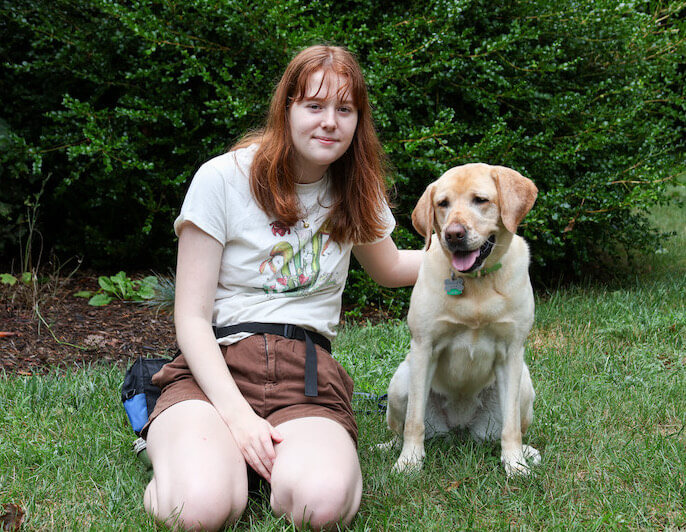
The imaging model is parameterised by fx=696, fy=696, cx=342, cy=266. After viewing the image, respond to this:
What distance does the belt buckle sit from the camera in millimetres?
2533

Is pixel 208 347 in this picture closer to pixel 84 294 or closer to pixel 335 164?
pixel 335 164

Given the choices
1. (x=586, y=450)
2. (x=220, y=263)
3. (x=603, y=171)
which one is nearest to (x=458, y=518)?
(x=586, y=450)

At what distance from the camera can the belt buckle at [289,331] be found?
253 centimetres

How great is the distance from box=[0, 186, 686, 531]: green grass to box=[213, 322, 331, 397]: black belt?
44cm

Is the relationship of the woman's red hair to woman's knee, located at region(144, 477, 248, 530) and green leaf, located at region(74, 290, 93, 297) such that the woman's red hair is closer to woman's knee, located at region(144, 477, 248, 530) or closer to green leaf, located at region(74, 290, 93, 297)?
woman's knee, located at region(144, 477, 248, 530)

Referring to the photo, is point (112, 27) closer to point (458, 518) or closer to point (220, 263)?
point (220, 263)

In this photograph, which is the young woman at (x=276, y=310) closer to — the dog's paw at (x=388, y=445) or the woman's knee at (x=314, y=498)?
the woman's knee at (x=314, y=498)

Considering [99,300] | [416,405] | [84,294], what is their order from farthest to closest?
1. [84,294]
2. [99,300]
3. [416,405]

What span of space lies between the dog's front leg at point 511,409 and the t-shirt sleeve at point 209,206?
1199 mm

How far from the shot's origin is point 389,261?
304 cm

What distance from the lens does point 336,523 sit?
219cm

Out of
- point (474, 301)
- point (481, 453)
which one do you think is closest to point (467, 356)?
point (474, 301)

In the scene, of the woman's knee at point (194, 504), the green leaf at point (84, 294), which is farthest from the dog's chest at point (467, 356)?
the green leaf at point (84, 294)

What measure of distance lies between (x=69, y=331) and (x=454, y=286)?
280 centimetres
